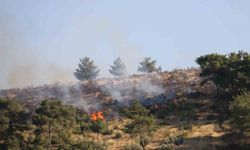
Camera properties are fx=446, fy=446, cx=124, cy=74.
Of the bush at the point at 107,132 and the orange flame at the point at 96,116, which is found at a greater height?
the orange flame at the point at 96,116

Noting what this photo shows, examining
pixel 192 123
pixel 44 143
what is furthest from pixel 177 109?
pixel 44 143

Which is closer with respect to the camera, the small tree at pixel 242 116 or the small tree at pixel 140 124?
the small tree at pixel 242 116

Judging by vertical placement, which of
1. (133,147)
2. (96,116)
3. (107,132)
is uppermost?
(96,116)

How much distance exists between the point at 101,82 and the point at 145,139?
123 ft

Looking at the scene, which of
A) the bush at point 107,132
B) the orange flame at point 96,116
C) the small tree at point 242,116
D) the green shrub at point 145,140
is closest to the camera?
the small tree at point 242,116

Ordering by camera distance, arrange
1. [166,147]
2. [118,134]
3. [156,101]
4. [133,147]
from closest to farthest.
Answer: [166,147]
[133,147]
[118,134]
[156,101]

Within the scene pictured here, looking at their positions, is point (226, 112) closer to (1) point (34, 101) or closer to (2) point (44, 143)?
(2) point (44, 143)

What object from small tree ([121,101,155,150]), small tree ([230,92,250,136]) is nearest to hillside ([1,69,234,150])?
small tree ([121,101,155,150])

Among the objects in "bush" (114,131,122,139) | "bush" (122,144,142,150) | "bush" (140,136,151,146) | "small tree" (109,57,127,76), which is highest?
"small tree" (109,57,127,76)

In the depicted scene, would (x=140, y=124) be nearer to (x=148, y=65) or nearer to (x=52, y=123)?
(x=52, y=123)

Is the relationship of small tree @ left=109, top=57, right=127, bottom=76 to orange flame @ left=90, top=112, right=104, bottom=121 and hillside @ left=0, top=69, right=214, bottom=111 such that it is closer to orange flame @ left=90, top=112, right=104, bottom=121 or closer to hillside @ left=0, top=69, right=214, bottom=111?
hillside @ left=0, top=69, right=214, bottom=111

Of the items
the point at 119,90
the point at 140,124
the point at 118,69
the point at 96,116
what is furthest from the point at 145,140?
the point at 118,69

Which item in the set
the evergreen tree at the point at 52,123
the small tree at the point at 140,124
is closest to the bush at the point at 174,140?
the small tree at the point at 140,124

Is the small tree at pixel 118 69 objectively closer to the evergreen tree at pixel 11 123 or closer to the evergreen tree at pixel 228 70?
the evergreen tree at pixel 228 70
